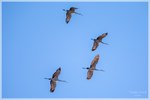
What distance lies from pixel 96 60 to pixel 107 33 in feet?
5.41

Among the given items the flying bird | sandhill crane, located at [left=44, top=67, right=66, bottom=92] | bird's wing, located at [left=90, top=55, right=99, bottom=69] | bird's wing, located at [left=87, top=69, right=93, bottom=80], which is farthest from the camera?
bird's wing, located at [left=87, top=69, right=93, bottom=80]

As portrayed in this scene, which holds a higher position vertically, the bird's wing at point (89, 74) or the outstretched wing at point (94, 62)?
the outstretched wing at point (94, 62)

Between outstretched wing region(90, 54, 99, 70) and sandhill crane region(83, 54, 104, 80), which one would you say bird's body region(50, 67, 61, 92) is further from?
outstretched wing region(90, 54, 99, 70)

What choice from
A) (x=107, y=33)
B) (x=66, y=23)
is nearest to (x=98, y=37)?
(x=107, y=33)

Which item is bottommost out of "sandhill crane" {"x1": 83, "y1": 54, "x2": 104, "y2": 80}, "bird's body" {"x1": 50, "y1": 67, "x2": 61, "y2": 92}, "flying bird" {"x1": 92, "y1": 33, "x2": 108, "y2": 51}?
"bird's body" {"x1": 50, "y1": 67, "x2": 61, "y2": 92}

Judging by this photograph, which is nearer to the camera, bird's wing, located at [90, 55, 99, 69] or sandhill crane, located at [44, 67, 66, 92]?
bird's wing, located at [90, 55, 99, 69]

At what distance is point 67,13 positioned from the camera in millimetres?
22750

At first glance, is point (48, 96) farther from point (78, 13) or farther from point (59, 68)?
point (78, 13)

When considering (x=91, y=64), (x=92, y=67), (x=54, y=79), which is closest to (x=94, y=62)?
(x=91, y=64)

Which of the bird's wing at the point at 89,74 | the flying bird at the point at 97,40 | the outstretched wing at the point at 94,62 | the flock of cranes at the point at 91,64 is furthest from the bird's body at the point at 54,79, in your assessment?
the flying bird at the point at 97,40

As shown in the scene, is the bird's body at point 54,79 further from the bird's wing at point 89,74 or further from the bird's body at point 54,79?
the bird's wing at point 89,74

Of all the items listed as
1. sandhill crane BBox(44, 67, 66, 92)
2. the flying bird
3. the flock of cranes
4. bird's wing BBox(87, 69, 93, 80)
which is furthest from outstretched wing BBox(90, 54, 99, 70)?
sandhill crane BBox(44, 67, 66, 92)

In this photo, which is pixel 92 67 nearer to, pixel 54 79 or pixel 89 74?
pixel 89 74

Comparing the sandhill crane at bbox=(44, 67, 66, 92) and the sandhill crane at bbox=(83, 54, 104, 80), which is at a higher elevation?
the sandhill crane at bbox=(83, 54, 104, 80)
